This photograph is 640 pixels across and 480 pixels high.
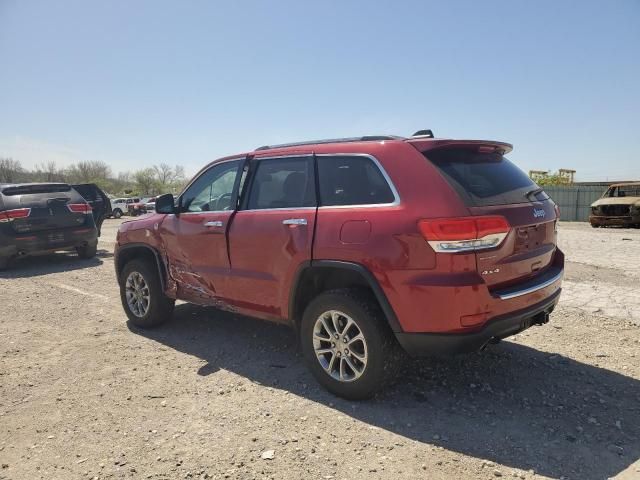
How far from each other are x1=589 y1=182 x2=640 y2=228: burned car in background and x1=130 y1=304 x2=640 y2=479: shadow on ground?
16.6 meters

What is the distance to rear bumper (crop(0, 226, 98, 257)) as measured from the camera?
29.4 ft

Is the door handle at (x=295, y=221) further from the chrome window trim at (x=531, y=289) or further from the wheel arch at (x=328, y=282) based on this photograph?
the chrome window trim at (x=531, y=289)

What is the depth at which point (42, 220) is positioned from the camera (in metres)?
A: 9.32

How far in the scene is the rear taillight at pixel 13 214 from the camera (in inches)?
353

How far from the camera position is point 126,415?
328cm

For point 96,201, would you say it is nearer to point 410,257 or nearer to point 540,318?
point 410,257

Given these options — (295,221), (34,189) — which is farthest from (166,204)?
(34,189)

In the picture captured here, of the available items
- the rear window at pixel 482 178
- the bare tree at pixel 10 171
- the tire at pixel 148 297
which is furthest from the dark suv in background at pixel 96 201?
the bare tree at pixel 10 171

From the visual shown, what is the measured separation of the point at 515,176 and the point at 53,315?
5.66 meters

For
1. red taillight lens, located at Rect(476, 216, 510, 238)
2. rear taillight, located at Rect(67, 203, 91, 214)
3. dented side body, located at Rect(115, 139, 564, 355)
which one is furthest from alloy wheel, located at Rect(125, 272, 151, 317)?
rear taillight, located at Rect(67, 203, 91, 214)

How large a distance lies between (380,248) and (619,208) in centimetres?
1869

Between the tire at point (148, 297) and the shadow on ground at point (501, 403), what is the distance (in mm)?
557

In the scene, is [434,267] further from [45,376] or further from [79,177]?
[79,177]

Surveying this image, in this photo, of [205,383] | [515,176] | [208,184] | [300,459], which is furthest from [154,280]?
[515,176]
